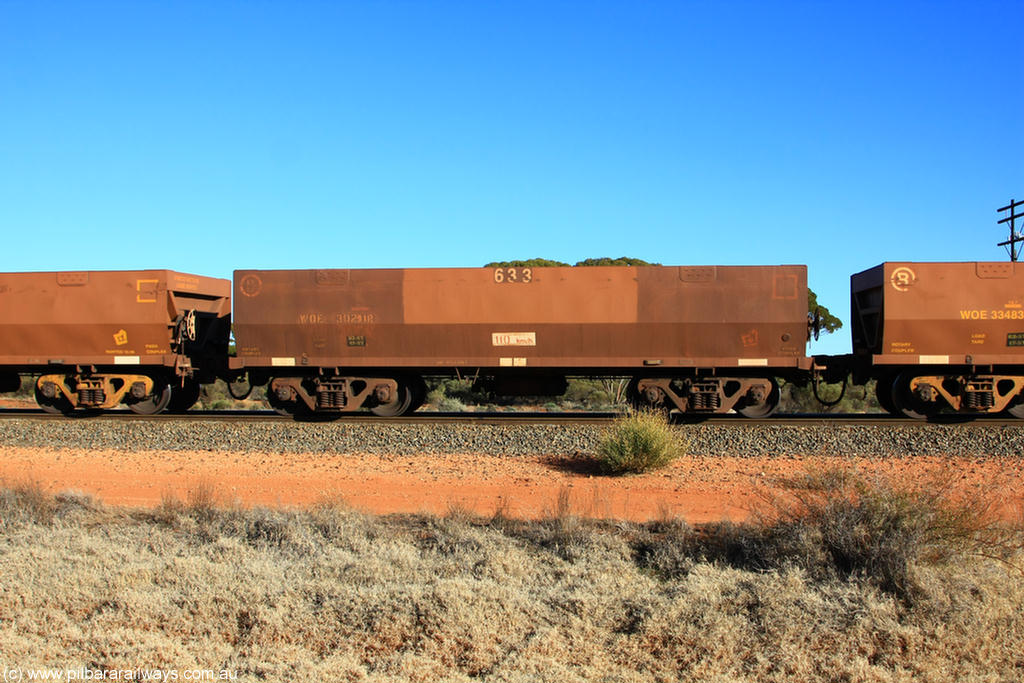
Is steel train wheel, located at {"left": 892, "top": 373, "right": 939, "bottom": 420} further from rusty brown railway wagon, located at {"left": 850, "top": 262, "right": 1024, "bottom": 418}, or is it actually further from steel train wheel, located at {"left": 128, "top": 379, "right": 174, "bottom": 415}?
steel train wheel, located at {"left": 128, "top": 379, "right": 174, "bottom": 415}

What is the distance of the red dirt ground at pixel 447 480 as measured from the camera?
29.0 ft

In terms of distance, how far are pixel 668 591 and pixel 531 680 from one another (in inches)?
60.7

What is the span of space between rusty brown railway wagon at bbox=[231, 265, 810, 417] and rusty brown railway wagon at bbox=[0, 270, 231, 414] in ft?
4.61

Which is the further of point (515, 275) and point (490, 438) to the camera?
point (515, 275)

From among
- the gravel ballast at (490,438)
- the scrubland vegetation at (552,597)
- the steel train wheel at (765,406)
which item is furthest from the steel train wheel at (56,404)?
the steel train wheel at (765,406)

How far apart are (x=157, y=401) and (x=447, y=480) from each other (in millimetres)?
9499

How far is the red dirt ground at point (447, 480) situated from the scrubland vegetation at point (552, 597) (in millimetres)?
1404

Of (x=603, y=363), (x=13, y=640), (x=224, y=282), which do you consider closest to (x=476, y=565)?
(x=13, y=640)

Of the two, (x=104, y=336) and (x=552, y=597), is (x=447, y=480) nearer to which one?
(x=552, y=597)

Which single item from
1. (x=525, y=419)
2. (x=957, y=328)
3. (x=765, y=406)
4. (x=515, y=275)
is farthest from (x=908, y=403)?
(x=515, y=275)

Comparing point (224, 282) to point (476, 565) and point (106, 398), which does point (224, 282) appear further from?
point (476, 565)

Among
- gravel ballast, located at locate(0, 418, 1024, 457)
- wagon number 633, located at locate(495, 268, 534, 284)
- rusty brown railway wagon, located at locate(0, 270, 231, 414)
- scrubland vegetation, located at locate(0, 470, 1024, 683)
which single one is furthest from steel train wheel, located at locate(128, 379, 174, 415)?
scrubland vegetation, located at locate(0, 470, 1024, 683)

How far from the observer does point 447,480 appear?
34.8ft

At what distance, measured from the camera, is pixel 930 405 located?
49.5 ft
